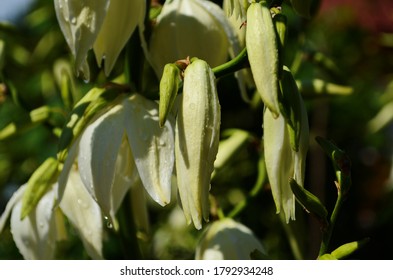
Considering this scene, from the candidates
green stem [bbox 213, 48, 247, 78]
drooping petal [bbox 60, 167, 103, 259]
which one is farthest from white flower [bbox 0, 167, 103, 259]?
green stem [bbox 213, 48, 247, 78]

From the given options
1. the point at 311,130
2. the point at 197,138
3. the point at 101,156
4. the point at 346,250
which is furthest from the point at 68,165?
the point at 311,130

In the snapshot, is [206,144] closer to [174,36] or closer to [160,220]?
[174,36]

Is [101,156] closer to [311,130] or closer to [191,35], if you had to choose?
[191,35]

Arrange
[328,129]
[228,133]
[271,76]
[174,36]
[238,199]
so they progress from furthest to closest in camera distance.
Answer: [328,129]
[238,199]
[228,133]
[174,36]
[271,76]

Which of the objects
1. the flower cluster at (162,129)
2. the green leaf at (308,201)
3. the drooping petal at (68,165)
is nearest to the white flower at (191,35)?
the flower cluster at (162,129)

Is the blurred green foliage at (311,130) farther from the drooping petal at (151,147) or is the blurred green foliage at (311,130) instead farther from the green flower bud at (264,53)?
the green flower bud at (264,53)
